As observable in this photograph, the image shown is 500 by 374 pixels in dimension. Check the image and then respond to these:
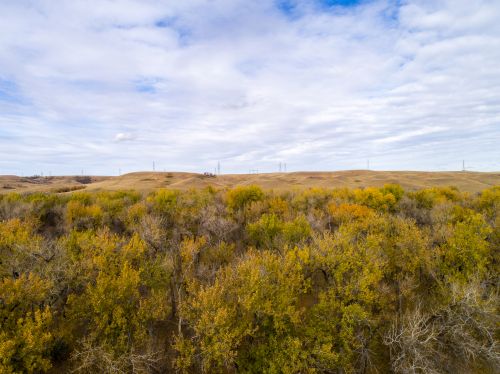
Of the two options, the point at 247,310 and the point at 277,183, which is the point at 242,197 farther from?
the point at 277,183

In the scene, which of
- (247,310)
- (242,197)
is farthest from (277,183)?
(247,310)

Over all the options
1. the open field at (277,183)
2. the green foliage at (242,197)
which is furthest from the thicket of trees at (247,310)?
the open field at (277,183)

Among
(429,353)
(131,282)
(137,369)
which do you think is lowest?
(429,353)

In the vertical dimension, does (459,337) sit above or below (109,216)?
below

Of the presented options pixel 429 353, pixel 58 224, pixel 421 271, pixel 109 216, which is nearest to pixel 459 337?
pixel 429 353

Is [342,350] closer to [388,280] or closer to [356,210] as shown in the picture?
[388,280]

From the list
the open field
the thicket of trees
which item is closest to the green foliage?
the thicket of trees

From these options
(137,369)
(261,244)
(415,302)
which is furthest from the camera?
(261,244)

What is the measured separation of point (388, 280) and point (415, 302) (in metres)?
2.00

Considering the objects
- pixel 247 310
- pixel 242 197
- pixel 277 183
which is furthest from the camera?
pixel 277 183

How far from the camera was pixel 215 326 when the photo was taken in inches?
456

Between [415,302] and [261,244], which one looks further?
[261,244]

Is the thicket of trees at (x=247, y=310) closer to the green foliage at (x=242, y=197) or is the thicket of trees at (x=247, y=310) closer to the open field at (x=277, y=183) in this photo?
the green foliage at (x=242, y=197)

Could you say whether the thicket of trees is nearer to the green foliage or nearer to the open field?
the green foliage
